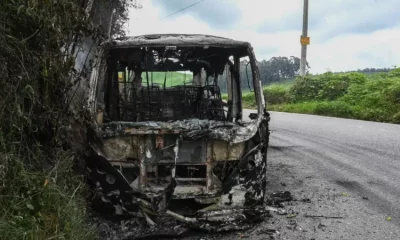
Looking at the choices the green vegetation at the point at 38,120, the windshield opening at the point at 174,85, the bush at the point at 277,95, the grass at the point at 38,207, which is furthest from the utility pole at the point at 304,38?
the grass at the point at 38,207

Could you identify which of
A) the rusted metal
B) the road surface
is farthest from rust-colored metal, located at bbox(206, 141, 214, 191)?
the road surface

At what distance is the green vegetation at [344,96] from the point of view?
46.7 ft

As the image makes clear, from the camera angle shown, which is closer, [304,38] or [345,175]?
[345,175]

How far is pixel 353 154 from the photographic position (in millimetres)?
7871

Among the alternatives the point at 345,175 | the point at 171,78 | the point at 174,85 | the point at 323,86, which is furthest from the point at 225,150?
the point at 323,86

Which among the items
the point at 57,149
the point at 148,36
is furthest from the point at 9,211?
the point at 148,36

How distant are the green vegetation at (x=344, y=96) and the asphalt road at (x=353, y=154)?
2.19 metres

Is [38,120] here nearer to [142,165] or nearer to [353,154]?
[142,165]

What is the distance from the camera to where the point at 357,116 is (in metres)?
14.7

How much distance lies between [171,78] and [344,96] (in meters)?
12.9

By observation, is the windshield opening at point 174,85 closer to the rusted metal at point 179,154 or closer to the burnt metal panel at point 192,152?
the rusted metal at point 179,154

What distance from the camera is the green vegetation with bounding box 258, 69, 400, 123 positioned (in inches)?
561

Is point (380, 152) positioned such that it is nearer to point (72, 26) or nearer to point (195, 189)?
point (195, 189)

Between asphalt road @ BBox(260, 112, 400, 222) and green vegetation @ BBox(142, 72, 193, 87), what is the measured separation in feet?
7.80
